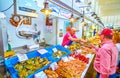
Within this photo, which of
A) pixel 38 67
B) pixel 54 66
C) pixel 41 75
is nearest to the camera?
pixel 41 75

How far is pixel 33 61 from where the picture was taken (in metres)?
2.33

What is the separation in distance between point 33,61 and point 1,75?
2.26 ft

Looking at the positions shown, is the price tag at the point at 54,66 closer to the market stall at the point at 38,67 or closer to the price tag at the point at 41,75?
the market stall at the point at 38,67

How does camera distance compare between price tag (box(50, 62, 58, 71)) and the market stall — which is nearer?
the market stall

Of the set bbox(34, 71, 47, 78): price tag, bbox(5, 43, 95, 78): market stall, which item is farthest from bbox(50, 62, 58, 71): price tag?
bbox(34, 71, 47, 78): price tag

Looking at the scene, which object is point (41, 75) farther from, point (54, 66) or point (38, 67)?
point (54, 66)

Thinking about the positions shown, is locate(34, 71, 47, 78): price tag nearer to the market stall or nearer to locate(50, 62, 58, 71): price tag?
the market stall

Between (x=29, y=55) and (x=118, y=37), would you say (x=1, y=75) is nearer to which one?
(x=29, y=55)

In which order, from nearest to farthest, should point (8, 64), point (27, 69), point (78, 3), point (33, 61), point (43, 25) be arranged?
point (8, 64) < point (27, 69) < point (33, 61) < point (43, 25) < point (78, 3)

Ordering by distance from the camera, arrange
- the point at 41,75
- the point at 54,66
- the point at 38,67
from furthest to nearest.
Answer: the point at 54,66 < the point at 38,67 < the point at 41,75

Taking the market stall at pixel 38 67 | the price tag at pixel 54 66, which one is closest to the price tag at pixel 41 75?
the market stall at pixel 38 67

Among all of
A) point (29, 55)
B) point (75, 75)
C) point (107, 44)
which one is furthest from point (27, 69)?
point (107, 44)

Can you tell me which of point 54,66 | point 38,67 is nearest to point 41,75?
point 38,67

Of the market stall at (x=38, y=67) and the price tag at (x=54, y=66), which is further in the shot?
the price tag at (x=54, y=66)
